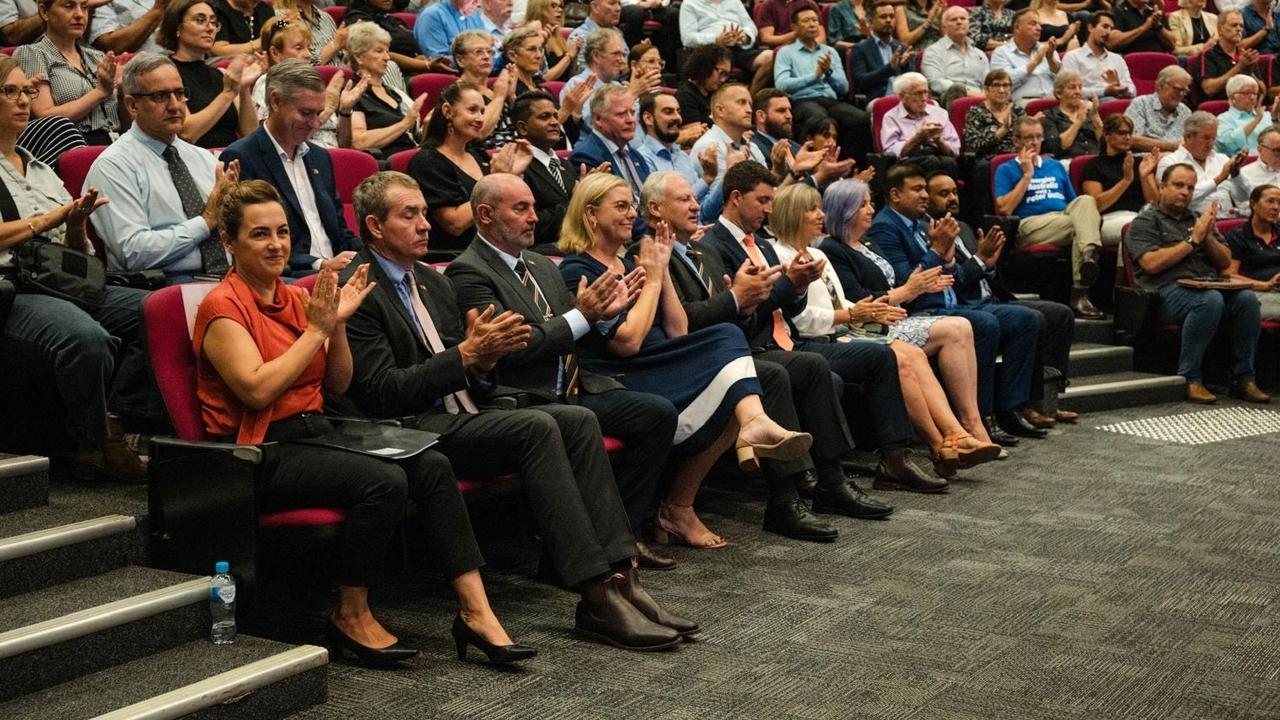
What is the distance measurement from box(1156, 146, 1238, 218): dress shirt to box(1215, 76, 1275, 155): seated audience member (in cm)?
56

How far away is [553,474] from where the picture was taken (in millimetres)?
3184

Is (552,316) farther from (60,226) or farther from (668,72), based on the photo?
(668,72)

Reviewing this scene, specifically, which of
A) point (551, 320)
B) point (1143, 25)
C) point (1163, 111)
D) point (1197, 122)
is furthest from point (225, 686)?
point (1143, 25)

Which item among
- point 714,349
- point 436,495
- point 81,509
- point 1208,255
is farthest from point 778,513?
point 1208,255

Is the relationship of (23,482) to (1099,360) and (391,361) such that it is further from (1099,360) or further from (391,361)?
(1099,360)

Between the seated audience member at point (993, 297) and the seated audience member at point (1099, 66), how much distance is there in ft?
10.4

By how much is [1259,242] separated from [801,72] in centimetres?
249

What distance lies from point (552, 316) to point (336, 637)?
1063 millimetres

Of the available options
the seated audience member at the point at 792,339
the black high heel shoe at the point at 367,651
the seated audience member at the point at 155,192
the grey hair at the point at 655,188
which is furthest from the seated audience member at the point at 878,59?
the black high heel shoe at the point at 367,651

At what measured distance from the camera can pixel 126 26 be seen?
17.5ft

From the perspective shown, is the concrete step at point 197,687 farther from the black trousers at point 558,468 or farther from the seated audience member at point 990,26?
the seated audience member at point 990,26

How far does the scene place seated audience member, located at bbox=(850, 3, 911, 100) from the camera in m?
8.04

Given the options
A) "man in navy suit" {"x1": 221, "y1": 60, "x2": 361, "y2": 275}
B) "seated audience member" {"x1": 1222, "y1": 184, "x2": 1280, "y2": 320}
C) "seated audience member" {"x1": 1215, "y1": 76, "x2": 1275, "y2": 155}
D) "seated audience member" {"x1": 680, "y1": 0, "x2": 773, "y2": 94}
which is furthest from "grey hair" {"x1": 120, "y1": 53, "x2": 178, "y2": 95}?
"seated audience member" {"x1": 1215, "y1": 76, "x2": 1275, "y2": 155}

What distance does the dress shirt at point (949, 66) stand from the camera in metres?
8.09
